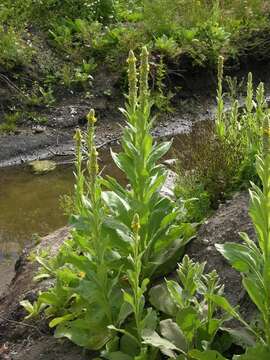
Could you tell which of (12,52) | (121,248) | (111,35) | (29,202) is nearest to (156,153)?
(121,248)

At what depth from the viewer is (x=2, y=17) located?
11039 mm

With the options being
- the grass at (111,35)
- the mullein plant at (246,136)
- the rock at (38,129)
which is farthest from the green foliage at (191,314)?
the grass at (111,35)

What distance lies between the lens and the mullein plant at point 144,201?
384 centimetres

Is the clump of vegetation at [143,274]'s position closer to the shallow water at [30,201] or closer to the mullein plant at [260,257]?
the mullein plant at [260,257]

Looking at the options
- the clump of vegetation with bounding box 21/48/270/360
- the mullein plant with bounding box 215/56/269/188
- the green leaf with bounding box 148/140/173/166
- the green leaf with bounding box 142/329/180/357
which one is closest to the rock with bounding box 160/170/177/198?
the mullein plant with bounding box 215/56/269/188

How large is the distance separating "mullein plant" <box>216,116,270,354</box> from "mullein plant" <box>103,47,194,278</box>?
2.29 ft

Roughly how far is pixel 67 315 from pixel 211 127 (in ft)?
9.10

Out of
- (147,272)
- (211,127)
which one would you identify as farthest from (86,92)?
(147,272)

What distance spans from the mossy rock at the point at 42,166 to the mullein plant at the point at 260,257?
602cm

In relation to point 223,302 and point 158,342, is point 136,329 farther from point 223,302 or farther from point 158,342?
point 223,302

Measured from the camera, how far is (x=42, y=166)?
9148mm

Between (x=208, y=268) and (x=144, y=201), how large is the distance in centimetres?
54

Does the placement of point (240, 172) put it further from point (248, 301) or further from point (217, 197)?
point (248, 301)

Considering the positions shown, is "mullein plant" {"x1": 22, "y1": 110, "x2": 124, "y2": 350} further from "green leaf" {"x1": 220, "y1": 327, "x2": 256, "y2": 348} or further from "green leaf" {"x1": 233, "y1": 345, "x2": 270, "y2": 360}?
"green leaf" {"x1": 233, "y1": 345, "x2": 270, "y2": 360}
